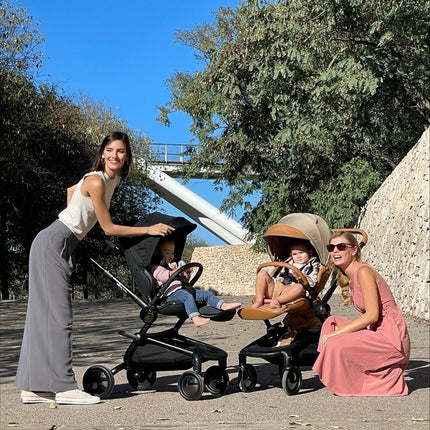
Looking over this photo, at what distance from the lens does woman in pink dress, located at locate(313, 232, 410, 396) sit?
620cm

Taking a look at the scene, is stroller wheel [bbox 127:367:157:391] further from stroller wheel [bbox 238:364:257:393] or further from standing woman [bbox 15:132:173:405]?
stroller wheel [bbox 238:364:257:393]

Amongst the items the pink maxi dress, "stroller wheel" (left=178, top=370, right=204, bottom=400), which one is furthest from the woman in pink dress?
"stroller wheel" (left=178, top=370, right=204, bottom=400)

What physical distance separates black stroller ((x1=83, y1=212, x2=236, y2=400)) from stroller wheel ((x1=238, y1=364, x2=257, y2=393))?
0.17 metres

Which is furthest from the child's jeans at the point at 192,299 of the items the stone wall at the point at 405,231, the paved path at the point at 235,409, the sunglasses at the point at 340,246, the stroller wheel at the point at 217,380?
the stone wall at the point at 405,231

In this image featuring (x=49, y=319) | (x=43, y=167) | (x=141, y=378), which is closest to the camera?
(x=49, y=319)

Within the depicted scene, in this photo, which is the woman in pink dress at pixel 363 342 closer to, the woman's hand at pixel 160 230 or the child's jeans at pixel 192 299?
the child's jeans at pixel 192 299

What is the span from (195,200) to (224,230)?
3.03 m

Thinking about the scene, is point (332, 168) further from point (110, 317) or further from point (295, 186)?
point (110, 317)

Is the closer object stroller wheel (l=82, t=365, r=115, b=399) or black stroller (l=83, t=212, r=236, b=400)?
black stroller (l=83, t=212, r=236, b=400)

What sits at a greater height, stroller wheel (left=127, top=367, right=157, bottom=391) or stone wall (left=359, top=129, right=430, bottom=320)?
stone wall (left=359, top=129, right=430, bottom=320)

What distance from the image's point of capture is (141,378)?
6715 mm

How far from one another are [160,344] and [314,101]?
55.2ft

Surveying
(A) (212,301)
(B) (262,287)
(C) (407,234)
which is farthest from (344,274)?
(C) (407,234)

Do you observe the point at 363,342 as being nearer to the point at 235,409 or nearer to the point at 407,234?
the point at 235,409
